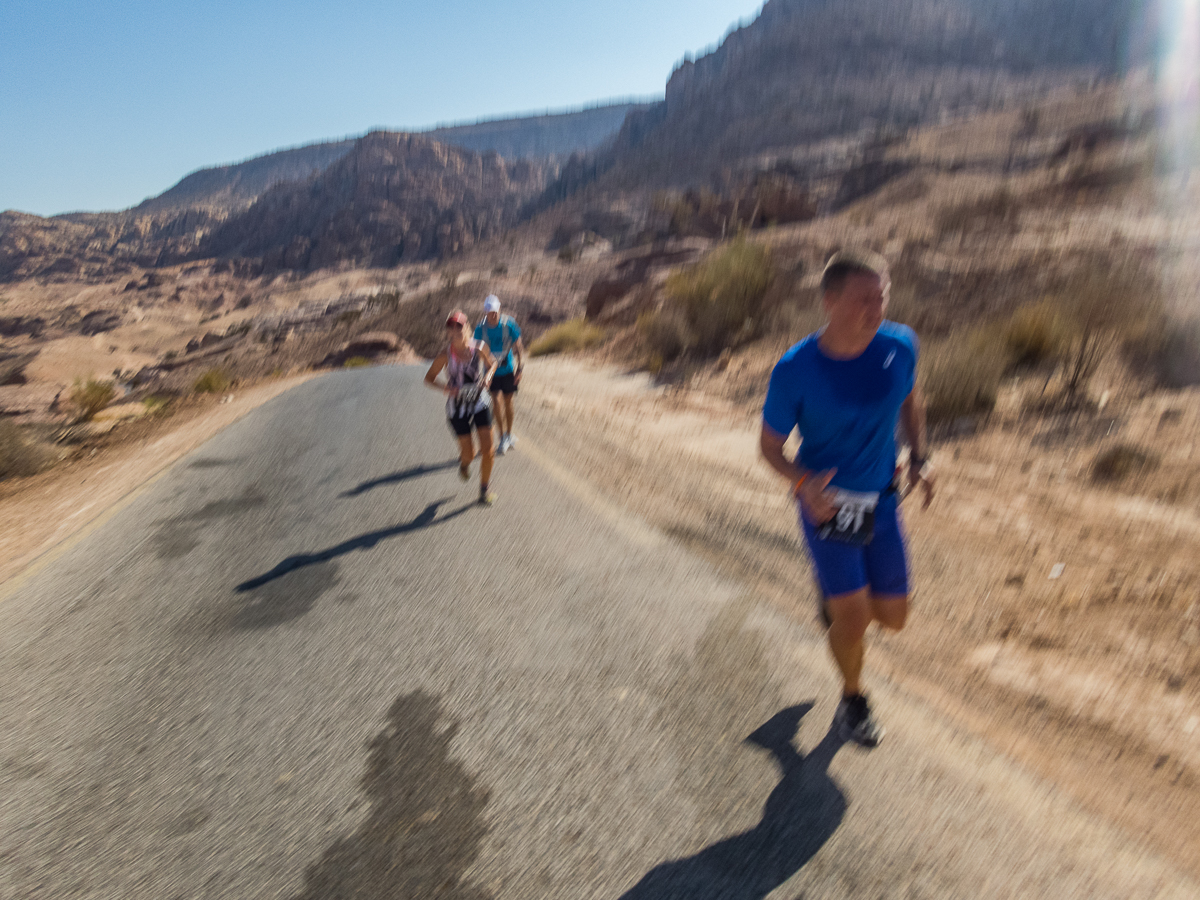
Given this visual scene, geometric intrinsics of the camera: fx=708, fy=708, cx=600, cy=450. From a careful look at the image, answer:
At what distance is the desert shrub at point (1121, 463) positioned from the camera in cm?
517

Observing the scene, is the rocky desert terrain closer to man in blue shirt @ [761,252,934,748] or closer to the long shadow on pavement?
man in blue shirt @ [761,252,934,748]

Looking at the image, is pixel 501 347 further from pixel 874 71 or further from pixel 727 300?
pixel 874 71

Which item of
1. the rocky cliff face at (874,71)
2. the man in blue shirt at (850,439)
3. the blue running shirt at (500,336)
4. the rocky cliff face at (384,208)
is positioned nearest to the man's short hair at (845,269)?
the man in blue shirt at (850,439)

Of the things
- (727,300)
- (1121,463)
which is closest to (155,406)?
(727,300)

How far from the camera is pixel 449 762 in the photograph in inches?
118

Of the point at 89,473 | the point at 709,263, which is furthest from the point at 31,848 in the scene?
the point at 709,263

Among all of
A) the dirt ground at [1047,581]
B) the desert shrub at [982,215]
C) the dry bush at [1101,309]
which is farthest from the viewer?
the desert shrub at [982,215]

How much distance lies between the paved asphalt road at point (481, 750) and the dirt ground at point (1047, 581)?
29cm

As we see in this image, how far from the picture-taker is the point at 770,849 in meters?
2.40

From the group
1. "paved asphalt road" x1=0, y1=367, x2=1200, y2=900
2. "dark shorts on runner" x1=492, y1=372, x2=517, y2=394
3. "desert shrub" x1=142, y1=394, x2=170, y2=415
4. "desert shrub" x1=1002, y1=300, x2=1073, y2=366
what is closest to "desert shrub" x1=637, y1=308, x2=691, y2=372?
"dark shorts on runner" x1=492, y1=372, x2=517, y2=394

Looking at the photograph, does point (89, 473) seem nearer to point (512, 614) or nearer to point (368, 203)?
point (512, 614)

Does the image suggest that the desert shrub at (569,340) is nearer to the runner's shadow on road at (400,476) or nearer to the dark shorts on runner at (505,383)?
the dark shorts on runner at (505,383)

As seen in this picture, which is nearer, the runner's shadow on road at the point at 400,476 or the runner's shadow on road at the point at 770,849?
the runner's shadow on road at the point at 770,849

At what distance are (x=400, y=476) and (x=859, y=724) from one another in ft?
18.4
